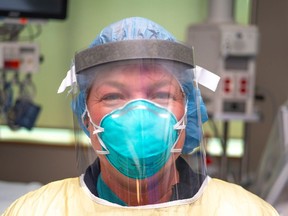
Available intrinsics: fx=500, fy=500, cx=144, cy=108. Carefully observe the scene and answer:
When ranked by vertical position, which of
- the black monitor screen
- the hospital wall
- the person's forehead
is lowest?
the hospital wall

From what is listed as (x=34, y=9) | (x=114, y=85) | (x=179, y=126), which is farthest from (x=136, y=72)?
(x=34, y=9)

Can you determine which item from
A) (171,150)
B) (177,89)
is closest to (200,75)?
(177,89)

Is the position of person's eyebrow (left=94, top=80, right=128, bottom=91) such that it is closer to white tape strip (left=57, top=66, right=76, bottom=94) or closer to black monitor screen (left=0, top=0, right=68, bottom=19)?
white tape strip (left=57, top=66, right=76, bottom=94)

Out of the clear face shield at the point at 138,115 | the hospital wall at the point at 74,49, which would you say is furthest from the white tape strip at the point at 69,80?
the hospital wall at the point at 74,49

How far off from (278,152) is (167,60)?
5.48ft

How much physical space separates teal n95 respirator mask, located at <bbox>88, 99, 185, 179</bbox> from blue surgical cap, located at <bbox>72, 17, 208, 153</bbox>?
0.35 feet

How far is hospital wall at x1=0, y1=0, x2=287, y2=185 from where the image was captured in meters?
4.36

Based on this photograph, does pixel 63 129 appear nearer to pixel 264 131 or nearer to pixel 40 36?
pixel 40 36

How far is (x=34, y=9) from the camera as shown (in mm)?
3332

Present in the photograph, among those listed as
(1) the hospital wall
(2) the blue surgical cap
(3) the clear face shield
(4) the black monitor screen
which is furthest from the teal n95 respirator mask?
(1) the hospital wall

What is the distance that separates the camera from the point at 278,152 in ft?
Answer: 8.87

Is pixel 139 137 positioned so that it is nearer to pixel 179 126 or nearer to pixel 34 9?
pixel 179 126

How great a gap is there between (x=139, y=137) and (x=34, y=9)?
2.40 metres

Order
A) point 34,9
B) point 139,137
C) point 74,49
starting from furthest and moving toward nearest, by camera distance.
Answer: point 74,49 < point 34,9 < point 139,137
